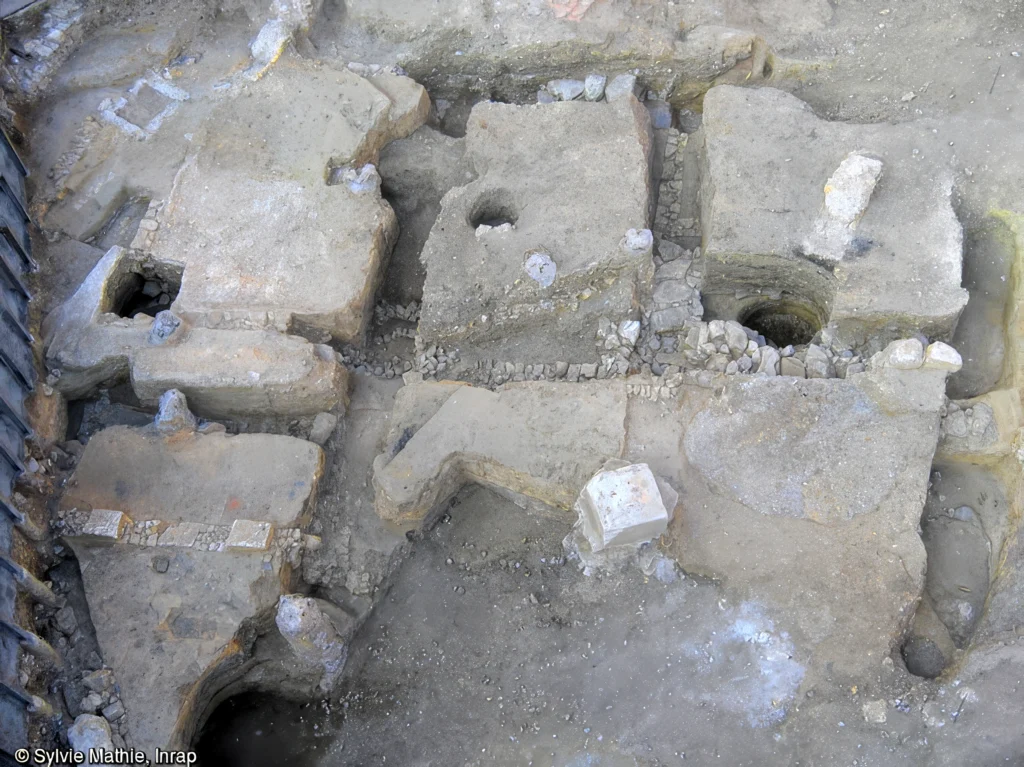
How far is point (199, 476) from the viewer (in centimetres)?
527

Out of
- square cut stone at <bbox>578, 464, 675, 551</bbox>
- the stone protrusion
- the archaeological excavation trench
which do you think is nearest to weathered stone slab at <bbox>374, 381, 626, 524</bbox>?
the archaeological excavation trench

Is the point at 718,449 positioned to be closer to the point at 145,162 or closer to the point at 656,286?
the point at 656,286

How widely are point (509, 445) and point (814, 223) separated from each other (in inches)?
92.6

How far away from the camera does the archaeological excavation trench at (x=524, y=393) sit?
4695 mm

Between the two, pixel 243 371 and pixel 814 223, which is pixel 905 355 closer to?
pixel 814 223

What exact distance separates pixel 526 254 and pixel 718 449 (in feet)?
5.70

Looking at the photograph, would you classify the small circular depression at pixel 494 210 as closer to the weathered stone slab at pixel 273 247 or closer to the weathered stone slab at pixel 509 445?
the weathered stone slab at pixel 273 247

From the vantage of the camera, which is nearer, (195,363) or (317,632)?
(317,632)

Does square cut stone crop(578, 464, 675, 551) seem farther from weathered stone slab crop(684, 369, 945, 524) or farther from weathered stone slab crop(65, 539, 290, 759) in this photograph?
weathered stone slab crop(65, 539, 290, 759)

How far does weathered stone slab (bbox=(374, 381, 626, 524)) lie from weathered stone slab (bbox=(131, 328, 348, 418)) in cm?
69

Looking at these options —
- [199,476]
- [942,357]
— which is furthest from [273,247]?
[942,357]

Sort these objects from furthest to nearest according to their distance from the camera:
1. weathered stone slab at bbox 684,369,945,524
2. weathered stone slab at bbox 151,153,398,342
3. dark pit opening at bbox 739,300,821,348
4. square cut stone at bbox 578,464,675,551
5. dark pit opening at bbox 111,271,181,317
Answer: dark pit opening at bbox 111,271,181,317, dark pit opening at bbox 739,300,821,348, weathered stone slab at bbox 151,153,398,342, weathered stone slab at bbox 684,369,945,524, square cut stone at bbox 578,464,675,551

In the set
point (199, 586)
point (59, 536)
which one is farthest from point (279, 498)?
point (59, 536)

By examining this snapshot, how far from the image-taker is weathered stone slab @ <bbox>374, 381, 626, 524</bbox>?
5.07 metres
